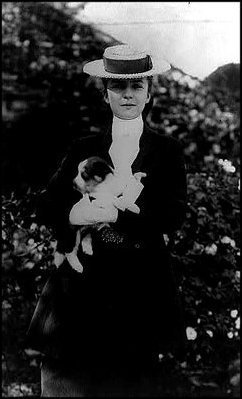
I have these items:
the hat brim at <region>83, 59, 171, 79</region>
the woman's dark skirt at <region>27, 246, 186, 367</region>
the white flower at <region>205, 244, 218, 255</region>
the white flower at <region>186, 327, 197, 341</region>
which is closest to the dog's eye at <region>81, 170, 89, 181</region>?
the woman's dark skirt at <region>27, 246, 186, 367</region>

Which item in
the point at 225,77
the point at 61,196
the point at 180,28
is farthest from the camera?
the point at 225,77

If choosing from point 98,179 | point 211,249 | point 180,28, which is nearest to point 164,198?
point 98,179

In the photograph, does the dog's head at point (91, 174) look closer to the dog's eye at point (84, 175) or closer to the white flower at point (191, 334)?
the dog's eye at point (84, 175)

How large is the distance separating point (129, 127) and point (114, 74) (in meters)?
0.25

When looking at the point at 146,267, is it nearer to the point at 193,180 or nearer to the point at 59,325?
the point at 59,325

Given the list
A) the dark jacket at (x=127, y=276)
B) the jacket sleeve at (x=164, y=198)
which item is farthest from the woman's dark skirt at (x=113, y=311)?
the jacket sleeve at (x=164, y=198)

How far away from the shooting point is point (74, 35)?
13.0 ft

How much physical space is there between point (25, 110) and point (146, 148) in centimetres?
97

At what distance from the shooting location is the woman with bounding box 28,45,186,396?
3.25m

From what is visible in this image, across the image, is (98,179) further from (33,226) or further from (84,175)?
(33,226)

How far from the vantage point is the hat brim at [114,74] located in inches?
126

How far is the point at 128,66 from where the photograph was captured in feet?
10.6

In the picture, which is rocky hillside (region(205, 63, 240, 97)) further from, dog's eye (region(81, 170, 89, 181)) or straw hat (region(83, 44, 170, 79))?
dog's eye (region(81, 170, 89, 181))

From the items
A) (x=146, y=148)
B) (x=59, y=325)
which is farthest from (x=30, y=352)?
(x=146, y=148)
